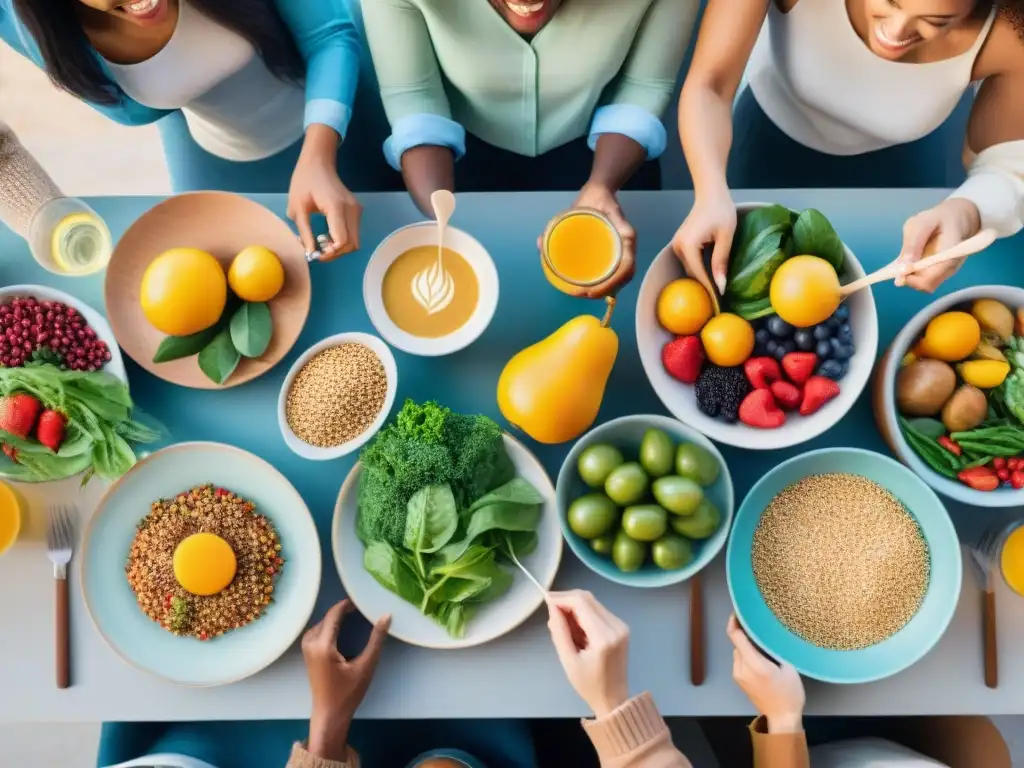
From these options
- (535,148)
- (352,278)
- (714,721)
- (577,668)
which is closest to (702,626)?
(577,668)

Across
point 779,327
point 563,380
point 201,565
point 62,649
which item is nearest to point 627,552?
point 563,380

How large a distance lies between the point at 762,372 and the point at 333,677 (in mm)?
708

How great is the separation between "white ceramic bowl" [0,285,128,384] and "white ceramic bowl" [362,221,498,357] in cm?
37

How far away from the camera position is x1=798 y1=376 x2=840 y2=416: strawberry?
0.96 meters

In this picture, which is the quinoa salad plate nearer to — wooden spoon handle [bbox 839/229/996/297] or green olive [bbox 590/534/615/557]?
green olive [bbox 590/534/615/557]

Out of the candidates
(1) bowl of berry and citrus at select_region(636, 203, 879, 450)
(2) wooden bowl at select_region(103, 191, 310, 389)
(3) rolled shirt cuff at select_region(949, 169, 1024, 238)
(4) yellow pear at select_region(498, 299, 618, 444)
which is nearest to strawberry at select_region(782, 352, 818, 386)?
(1) bowl of berry and citrus at select_region(636, 203, 879, 450)

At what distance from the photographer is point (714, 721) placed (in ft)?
4.86

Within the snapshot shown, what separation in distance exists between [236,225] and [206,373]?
0.78 feet

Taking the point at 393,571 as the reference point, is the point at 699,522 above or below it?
above

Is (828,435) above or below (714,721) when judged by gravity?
above

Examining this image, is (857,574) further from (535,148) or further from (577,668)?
(535,148)

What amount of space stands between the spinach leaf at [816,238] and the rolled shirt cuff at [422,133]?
1.82ft

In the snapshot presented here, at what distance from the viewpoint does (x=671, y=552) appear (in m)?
0.94

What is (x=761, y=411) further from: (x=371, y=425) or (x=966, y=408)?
(x=371, y=425)
